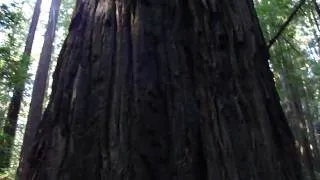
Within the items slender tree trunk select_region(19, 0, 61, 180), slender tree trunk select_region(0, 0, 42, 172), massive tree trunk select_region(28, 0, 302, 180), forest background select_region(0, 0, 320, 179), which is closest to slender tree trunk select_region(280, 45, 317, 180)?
forest background select_region(0, 0, 320, 179)

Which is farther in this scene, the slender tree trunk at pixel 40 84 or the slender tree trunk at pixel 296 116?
the slender tree trunk at pixel 296 116

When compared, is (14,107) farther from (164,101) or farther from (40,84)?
(164,101)

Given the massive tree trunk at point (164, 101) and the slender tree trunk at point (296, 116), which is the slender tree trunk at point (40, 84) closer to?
the massive tree trunk at point (164, 101)

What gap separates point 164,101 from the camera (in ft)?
6.64

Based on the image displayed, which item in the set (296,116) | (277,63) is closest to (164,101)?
(277,63)

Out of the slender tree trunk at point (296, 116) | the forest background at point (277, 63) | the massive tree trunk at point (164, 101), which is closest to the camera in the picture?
the massive tree trunk at point (164, 101)

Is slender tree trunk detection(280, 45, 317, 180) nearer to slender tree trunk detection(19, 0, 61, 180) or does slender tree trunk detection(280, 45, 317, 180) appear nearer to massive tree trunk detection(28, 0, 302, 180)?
slender tree trunk detection(19, 0, 61, 180)

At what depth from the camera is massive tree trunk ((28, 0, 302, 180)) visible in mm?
1898

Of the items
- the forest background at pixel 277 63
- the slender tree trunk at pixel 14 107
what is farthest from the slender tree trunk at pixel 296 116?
the slender tree trunk at pixel 14 107

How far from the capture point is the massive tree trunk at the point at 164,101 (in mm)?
1898

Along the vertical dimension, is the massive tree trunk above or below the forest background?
below

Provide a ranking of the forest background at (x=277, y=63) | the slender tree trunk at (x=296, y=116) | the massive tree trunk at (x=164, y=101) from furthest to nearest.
Result: the slender tree trunk at (x=296, y=116) < the forest background at (x=277, y=63) < the massive tree trunk at (x=164, y=101)

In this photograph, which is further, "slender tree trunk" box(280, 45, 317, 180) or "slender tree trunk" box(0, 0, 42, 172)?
"slender tree trunk" box(280, 45, 317, 180)

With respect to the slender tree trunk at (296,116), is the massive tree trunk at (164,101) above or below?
below
